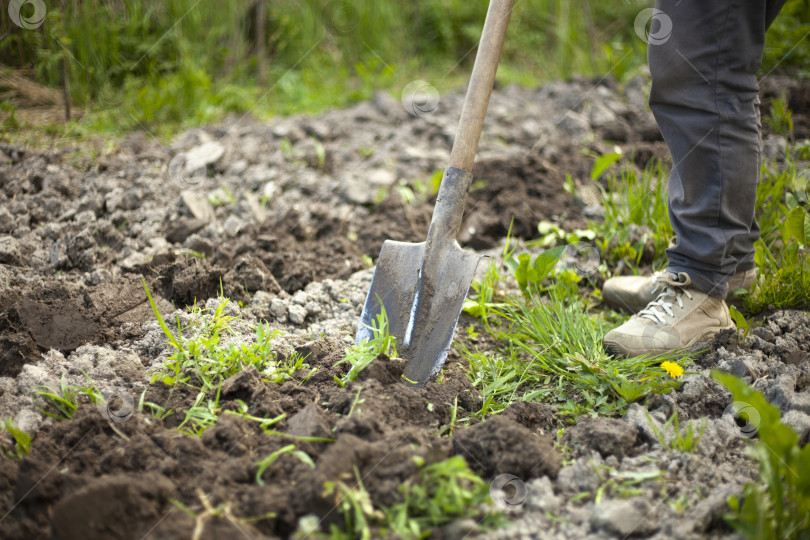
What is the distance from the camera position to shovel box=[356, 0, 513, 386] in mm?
1958

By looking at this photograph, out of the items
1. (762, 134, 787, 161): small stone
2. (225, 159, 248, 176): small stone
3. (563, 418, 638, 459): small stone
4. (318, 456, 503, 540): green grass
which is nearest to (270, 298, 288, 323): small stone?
(318, 456, 503, 540): green grass

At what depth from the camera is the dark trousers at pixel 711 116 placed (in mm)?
1786

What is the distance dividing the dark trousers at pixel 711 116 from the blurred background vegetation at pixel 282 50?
2.67 m

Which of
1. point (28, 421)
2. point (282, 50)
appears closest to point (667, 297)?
point (28, 421)

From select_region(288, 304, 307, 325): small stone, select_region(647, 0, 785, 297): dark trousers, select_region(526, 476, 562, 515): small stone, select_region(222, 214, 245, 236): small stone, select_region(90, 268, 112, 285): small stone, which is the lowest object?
select_region(288, 304, 307, 325): small stone

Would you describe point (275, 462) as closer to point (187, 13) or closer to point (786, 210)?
point (786, 210)

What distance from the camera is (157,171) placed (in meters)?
3.18

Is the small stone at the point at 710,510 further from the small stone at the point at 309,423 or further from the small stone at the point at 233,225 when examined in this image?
the small stone at the point at 233,225

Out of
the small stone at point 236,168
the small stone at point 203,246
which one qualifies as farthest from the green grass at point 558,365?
the small stone at point 236,168

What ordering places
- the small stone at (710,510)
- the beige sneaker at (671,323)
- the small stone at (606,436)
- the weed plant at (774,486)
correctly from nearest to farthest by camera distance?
1. the weed plant at (774,486)
2. the small stone at (710,510)
3. the small stone at (606,436)
4. the beige sneaker at (671,323)

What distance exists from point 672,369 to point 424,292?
0.84m

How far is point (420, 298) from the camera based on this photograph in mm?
2008

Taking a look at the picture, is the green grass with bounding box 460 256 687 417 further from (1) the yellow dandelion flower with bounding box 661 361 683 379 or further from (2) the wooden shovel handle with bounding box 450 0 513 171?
(2) the wooden shovel handle with bounding box 450 0 513 171

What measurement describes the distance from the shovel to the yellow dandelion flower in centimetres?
68
